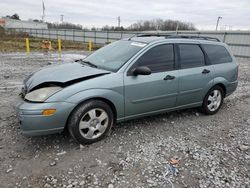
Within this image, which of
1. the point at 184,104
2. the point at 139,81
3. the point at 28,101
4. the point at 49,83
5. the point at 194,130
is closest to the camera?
the point at 28,101

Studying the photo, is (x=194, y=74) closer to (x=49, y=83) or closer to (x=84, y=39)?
(x=49, y=83)

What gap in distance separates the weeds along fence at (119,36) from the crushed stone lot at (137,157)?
1683 centimetres

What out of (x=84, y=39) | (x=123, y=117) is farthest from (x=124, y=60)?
(x=84, y=39)

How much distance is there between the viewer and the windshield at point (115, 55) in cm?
348

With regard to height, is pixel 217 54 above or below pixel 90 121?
above

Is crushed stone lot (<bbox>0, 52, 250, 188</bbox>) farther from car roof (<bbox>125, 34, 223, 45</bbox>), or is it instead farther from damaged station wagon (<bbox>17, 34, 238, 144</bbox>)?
car roof (<bbox>125, 34, 223, 45</bbox>)

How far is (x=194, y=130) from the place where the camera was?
3859 millimetres

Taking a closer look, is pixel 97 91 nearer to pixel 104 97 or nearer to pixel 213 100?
pixel 104 97

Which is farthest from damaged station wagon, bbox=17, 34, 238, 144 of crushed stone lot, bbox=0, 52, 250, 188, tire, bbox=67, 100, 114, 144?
crushed stone lot, bbox=0, 52, 250, 188

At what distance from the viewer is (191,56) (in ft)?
13.5

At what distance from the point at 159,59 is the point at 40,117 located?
2185 mm

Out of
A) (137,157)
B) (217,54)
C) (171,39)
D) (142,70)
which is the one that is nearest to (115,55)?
(142,70)

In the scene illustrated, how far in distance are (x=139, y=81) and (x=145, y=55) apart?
1.61 ft

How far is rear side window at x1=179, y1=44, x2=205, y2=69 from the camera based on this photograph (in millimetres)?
3969
